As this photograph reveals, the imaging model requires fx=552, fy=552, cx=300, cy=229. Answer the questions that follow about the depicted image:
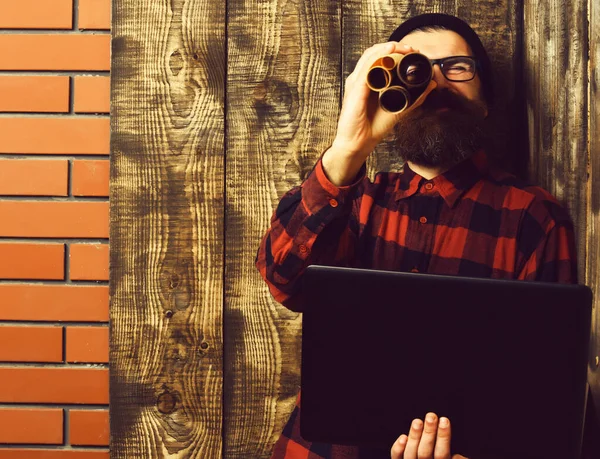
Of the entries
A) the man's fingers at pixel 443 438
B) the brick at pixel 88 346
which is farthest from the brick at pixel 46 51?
the man's fingers at pixel 443 438

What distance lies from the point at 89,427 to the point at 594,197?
1142 millimetres

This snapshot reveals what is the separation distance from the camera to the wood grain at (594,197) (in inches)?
35.0

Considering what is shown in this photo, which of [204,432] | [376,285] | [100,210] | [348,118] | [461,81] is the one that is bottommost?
[204,432]

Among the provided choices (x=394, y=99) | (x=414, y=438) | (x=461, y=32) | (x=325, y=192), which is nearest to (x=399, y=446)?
(x=414, y=438)

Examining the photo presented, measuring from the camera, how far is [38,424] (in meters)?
1.25

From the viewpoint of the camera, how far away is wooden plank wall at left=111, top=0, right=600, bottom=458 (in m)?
1.18

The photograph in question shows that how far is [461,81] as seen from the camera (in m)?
1.06

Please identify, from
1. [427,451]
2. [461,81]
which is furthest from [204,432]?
[461,81]

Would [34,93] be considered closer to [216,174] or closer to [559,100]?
[216,174]

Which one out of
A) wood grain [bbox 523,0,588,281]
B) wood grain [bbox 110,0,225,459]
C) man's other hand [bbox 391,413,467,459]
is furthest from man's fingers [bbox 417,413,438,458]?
wood grain [bbox 110,0,225,459]

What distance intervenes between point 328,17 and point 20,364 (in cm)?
103

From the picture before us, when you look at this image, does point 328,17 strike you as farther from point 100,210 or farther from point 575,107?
point 100,210

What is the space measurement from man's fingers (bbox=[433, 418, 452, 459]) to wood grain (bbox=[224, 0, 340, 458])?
1.64 ft

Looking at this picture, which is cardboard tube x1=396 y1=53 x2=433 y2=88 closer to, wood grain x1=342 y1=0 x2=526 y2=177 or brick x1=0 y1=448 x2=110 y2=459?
wood grain x1=342 y1=0 x2=526 y2=177
